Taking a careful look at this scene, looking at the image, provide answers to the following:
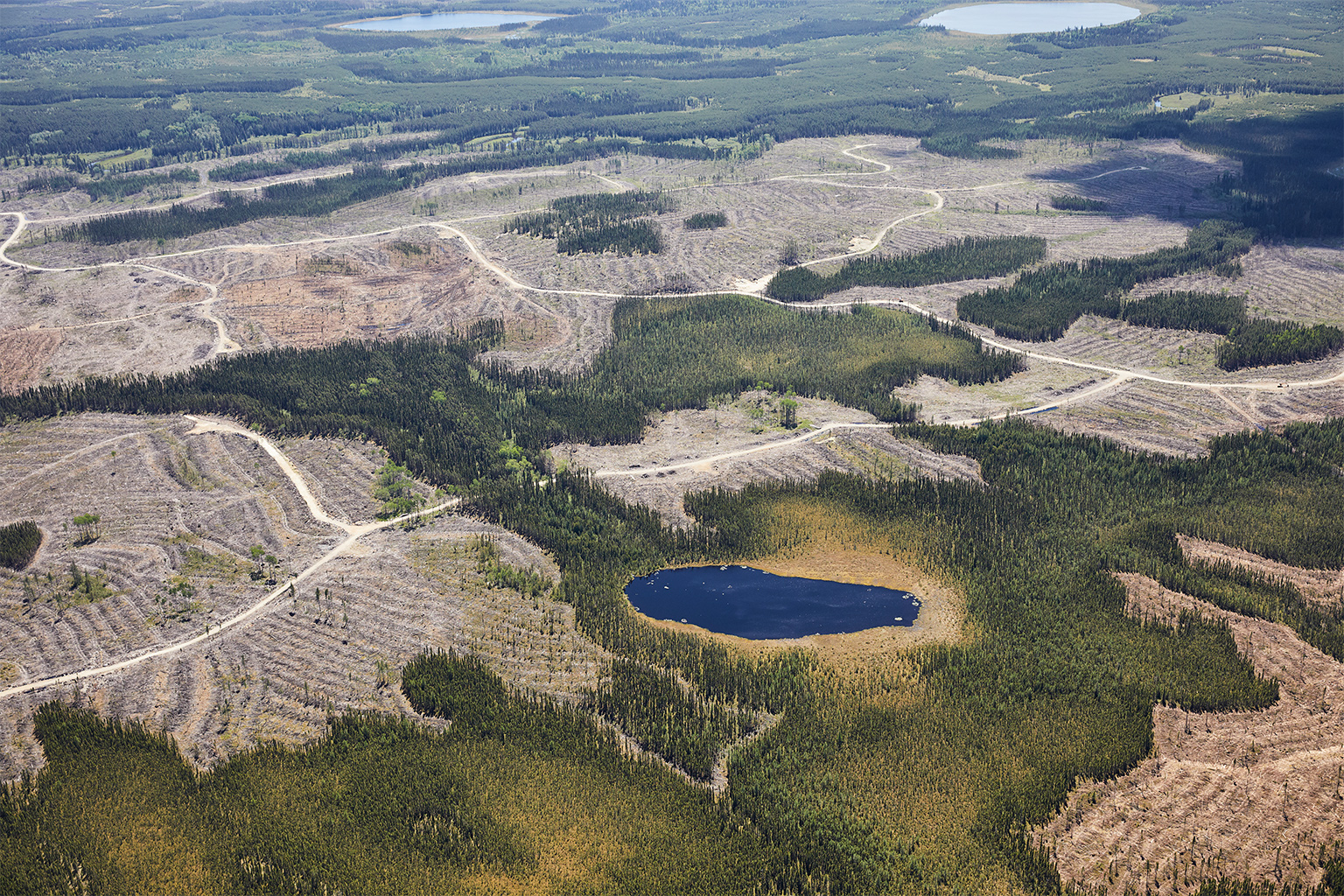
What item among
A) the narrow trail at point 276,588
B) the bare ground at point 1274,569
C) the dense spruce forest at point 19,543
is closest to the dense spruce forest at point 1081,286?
the bare ground at point 1274,569

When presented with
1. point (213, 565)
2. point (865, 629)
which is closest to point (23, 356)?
point (213, 565)

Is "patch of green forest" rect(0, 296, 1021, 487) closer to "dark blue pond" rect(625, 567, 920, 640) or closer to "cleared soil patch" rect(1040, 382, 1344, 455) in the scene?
"cleared soil patch" rect(1040, 382, 1344, 455)

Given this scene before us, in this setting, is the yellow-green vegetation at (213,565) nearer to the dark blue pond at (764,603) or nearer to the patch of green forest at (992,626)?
the patch of green forest at (992,626)

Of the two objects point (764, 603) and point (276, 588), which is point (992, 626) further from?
point (276, 588)

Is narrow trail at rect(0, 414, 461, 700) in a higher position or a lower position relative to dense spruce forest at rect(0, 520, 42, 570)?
lower

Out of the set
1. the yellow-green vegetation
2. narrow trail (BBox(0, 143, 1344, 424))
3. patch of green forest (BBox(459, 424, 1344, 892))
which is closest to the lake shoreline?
patch of green forest (BBox(459, 424, 1344, 892))

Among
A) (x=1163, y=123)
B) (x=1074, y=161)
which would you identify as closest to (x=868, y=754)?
(x=1074, y=161)
